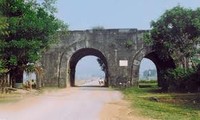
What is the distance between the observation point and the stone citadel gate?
33.6m

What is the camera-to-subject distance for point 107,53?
111ft

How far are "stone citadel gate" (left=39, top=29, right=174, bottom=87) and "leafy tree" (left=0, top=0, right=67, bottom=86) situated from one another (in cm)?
1001

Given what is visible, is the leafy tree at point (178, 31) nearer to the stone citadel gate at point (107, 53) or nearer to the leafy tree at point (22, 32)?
the stone citadel gate at point (107, 53)

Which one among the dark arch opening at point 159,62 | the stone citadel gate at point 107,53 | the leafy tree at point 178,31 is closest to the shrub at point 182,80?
the leafy tree at point 178,31

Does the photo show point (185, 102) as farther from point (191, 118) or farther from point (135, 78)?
point (135, 78)

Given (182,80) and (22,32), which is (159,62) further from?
(22,32)

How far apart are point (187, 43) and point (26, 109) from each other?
15.8 meters

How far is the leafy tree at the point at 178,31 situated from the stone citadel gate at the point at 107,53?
5.21m

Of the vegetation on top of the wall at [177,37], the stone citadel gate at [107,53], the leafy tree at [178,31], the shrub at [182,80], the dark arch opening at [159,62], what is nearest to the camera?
the shrub at [182,80]

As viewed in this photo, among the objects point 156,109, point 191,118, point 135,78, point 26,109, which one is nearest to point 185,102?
point 156,109

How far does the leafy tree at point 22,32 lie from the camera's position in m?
21.4

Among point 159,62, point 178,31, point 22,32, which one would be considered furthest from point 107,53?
point 22,32

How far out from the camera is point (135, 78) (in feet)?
111

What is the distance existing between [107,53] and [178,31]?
7.91 meters
